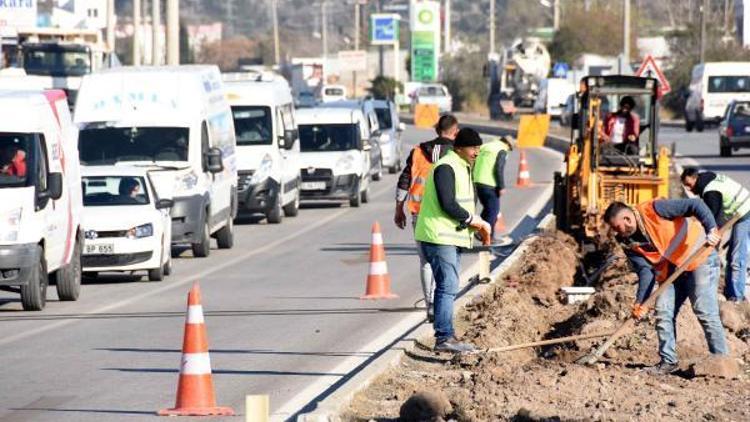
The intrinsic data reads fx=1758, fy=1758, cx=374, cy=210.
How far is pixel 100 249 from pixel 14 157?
317 cm

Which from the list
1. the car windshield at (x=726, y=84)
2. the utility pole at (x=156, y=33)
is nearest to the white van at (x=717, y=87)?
the car windshield at (x=726, y=84)

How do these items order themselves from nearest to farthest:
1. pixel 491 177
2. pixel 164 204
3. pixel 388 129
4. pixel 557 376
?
pixel 557 376 < pixel 164 204 < pixel 491 177 < pixel 388 129

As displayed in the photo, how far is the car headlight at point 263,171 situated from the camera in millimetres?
30266

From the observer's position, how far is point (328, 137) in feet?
118

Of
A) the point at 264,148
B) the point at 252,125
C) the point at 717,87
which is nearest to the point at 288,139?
the point at 252,125

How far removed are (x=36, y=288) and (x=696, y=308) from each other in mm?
8046

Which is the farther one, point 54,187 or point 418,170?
point 54,187

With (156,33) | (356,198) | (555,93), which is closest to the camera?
(356,198)

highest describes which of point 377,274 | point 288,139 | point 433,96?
point 288,139

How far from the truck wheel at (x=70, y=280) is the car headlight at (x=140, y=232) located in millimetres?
1328

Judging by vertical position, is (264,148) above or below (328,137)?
above

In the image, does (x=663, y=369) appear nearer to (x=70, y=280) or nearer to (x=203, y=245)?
(x=70, y=280)

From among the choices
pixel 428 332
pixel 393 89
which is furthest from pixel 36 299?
pixel 393 89

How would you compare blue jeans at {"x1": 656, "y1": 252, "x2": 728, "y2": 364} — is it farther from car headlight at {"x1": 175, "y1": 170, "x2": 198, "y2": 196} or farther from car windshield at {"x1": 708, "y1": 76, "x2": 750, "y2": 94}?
car windshield at {"x1": 708, "y1": 76, "x2": 750, "y2": 94}
